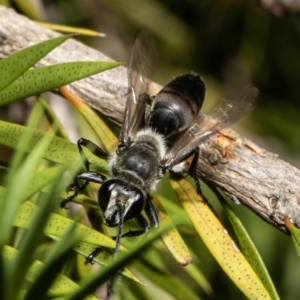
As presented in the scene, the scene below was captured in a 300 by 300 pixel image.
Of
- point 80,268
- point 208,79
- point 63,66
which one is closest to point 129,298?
point 80,268

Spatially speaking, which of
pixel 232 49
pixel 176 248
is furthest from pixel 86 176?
pixel 232 49

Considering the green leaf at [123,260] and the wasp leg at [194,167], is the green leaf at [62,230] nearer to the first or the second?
the green leaf at [123,260]

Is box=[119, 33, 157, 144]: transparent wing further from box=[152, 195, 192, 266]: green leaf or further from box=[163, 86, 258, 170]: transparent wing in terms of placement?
box=[152, 195, 192, 266]: green leaf

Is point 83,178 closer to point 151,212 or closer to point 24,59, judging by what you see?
point 151,212

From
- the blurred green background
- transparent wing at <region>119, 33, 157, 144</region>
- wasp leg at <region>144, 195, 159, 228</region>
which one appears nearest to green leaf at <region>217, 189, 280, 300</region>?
wasp leg at <region>144, 195, 159, 228</region>

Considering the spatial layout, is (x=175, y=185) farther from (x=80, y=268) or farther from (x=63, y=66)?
(x=63, y=66)

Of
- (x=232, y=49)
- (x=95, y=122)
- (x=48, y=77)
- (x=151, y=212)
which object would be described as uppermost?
(x=48, y=77)
